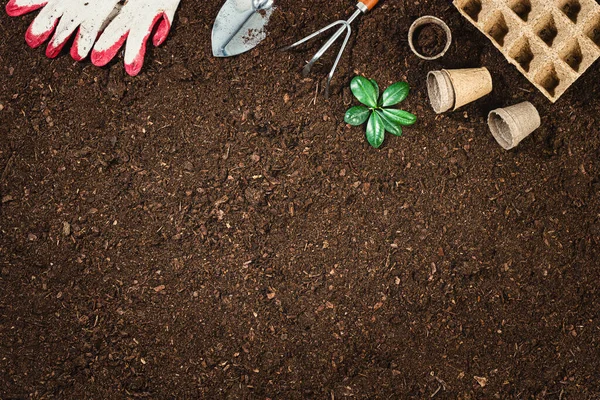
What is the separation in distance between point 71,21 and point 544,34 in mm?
1427

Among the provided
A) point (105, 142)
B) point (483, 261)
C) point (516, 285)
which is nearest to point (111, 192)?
point (105, 142)

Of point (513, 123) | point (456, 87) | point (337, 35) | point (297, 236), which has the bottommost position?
point (297, 236)

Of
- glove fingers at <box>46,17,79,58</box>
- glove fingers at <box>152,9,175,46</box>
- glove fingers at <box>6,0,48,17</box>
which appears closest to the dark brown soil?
glove fingers at <box>152,9,175,46</box>

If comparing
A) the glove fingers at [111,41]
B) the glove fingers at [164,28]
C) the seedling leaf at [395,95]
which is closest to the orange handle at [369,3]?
the seedling leaf at [395,95]

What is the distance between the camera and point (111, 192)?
1.66m

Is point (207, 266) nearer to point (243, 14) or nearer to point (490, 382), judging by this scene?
point (243, 14)

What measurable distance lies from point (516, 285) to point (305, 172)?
0.72 meters

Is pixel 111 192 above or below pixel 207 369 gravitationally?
above

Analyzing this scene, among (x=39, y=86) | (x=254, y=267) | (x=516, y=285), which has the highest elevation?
(x=39, y=86)

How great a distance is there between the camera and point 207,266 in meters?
1.63

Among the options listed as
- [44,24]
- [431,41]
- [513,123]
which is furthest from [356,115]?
→ [44,24]

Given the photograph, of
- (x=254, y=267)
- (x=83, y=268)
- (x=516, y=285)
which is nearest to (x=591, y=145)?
(x=516, y=285)

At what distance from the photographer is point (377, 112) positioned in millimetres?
1604

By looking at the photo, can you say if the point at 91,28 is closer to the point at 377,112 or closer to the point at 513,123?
the point at 377,112
